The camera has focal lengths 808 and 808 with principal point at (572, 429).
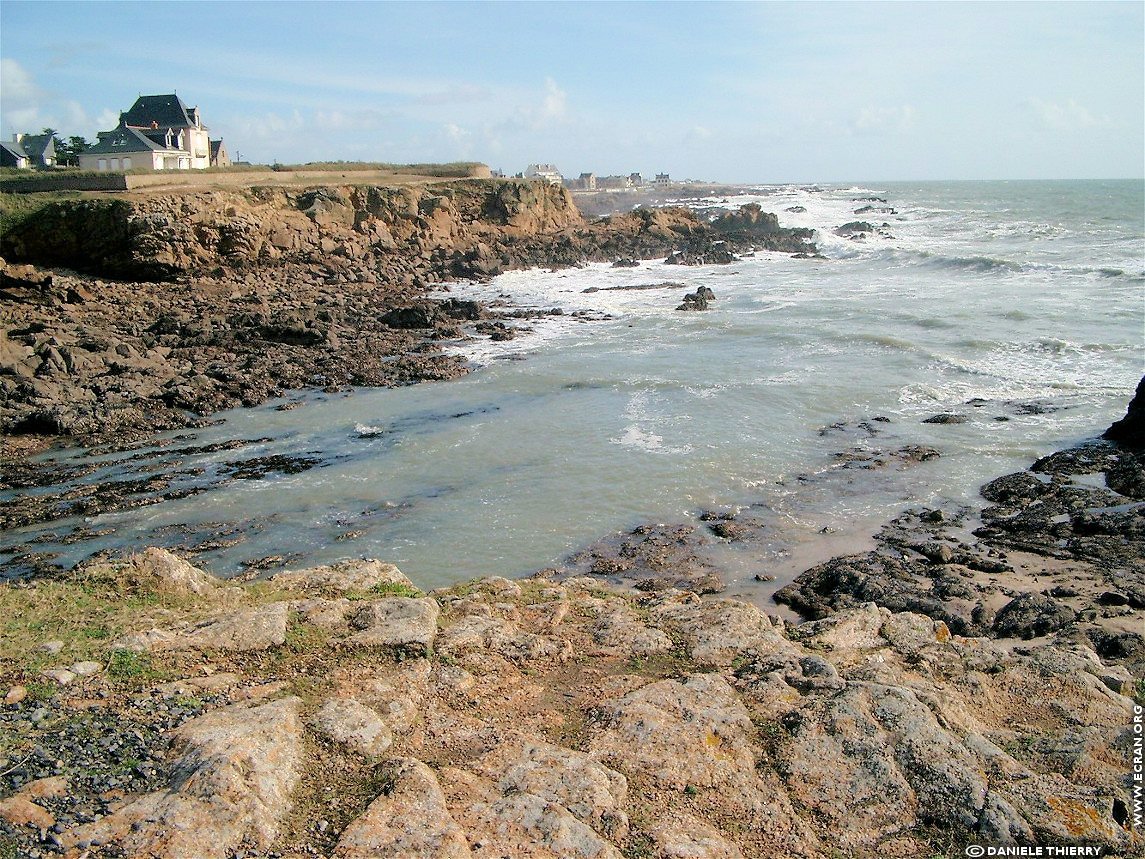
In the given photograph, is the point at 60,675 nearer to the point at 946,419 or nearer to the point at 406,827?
the point at 406,827

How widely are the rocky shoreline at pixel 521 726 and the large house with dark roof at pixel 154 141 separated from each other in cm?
4345

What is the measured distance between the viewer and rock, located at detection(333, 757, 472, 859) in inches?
186

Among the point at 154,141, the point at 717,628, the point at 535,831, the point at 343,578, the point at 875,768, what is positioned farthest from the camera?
the point at 154,141

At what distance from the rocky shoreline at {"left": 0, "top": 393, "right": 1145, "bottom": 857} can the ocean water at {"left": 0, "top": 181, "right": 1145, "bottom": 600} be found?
4.05 metres

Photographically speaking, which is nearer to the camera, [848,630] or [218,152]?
[848,630]

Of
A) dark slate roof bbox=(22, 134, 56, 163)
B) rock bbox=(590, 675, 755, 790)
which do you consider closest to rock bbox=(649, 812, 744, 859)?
rock bbox=(590, 675, 755, 790)

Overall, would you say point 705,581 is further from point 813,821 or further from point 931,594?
point 813,821

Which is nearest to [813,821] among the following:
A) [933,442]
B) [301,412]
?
[933,442]

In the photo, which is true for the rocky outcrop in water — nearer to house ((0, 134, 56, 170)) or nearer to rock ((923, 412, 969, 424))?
rock ((923, 412, 969, 424))

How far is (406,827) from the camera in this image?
4914 millimetres

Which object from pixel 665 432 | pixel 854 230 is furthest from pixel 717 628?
pixel 854 230

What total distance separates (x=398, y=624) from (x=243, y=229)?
33011 mm

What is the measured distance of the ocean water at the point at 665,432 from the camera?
13656 millimetres

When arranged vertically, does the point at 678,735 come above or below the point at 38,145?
below
